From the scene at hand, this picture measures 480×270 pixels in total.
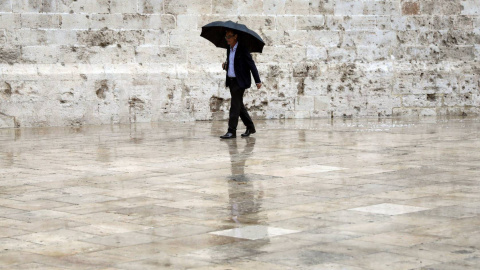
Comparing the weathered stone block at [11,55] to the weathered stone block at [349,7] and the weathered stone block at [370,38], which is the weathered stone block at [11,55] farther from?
the weathered stone block at [370,38]

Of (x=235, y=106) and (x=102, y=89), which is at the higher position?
(x=102, y=89)

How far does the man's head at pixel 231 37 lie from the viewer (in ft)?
36.9

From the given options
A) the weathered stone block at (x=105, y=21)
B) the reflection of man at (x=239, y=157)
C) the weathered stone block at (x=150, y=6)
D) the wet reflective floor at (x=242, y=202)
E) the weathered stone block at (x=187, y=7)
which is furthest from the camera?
the weathered stone block at (x=187, y=7)

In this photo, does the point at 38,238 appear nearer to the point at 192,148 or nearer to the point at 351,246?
the point at 351,246

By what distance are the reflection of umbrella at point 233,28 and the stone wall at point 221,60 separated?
2.23 metres

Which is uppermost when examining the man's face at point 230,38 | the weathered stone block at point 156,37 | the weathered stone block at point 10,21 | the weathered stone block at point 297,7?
the weathered stone block at point 297,7

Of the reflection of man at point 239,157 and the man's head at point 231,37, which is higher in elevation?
the man's head at point 231,37

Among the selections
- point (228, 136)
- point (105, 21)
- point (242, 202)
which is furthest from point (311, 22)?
point (242, 202)

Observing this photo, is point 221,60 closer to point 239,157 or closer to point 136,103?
point 136,103

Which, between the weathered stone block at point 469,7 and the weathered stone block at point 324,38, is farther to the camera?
the weathered stone block at point 469,7

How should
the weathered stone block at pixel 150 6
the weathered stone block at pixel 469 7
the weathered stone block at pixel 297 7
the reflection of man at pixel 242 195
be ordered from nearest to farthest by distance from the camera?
the reflection of man at pixel 242 195 → the weathered stone block at pixel 150 6 → the weathered stone block at pixel 297 7 → the weathered stone block at pixel 469 7

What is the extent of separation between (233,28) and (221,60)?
324 centimetres

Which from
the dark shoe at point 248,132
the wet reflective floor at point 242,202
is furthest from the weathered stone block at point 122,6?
the dark shoe at point 248,132

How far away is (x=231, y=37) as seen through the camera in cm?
1127
